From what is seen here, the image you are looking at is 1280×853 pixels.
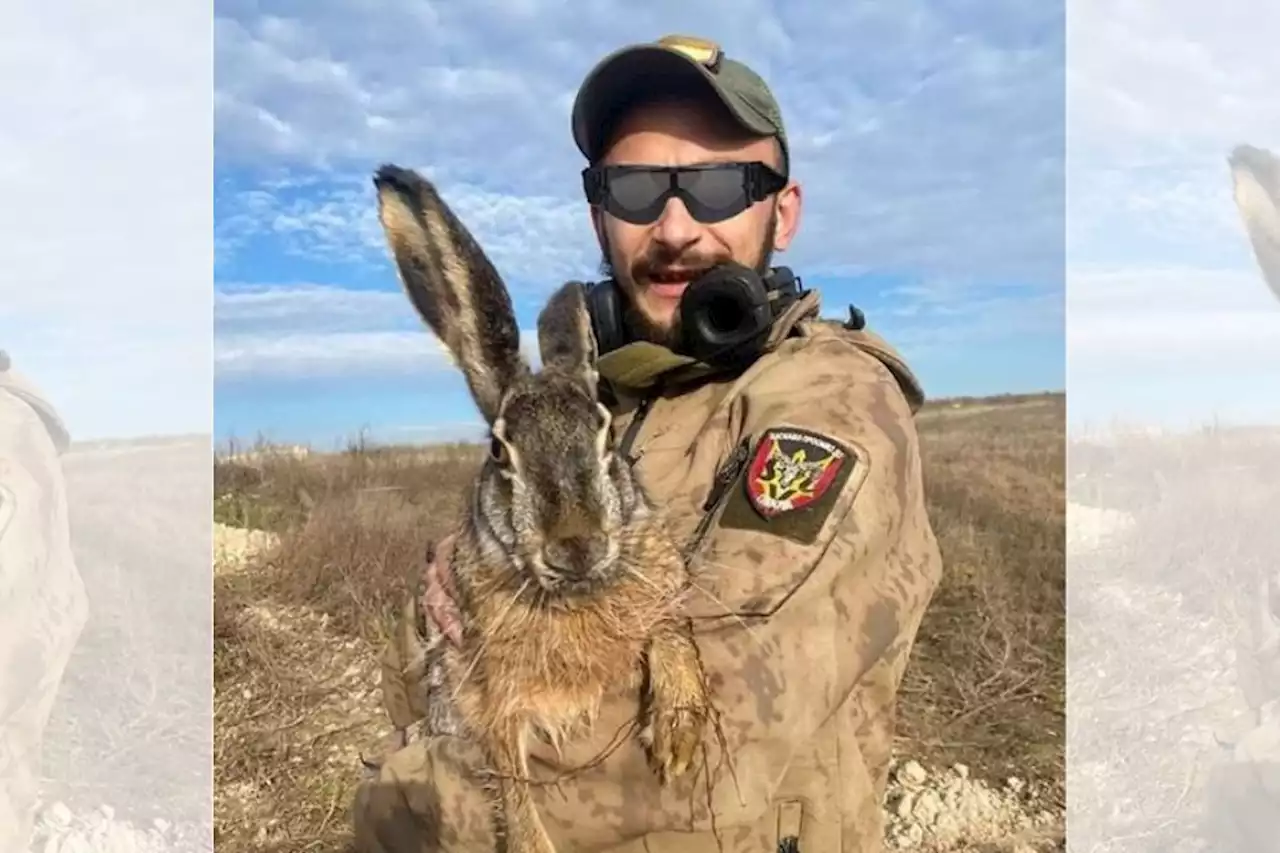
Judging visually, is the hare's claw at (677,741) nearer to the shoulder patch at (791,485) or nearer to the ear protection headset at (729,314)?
the shoulder patch at (791,485)

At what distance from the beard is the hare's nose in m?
0.66

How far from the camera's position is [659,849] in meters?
1.66

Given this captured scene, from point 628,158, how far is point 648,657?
1125 millimetres

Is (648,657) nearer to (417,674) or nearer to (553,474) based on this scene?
(553,474)

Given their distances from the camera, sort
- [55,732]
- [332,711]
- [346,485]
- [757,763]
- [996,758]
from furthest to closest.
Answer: [346,485] → [332,711] → [996,758] → [55,732] → [757,763]

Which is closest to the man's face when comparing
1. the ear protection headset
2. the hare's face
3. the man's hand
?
the ear protection headset

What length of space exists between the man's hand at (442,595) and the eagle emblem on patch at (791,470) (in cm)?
65

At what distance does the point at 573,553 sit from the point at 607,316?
83 centimetres

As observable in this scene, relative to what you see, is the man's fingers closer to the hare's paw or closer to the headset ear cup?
the hare's paw

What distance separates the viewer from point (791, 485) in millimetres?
1578

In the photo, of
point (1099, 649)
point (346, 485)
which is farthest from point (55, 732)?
point (1099, 649)

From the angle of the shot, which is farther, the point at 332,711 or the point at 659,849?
the point at 332,711

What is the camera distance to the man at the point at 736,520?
1.56m

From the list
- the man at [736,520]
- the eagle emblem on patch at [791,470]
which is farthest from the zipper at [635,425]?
the eagle emblem on patch at [791,470]
